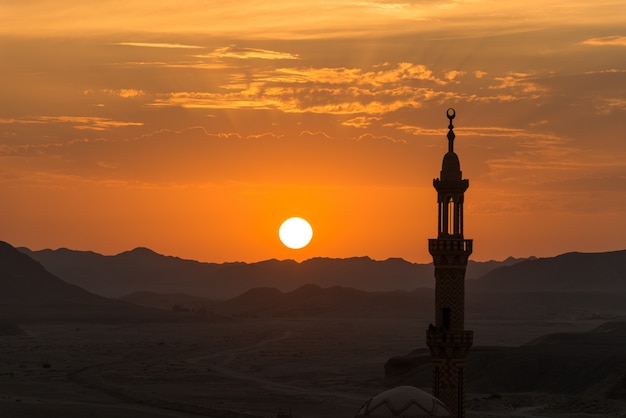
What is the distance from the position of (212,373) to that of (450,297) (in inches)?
2569

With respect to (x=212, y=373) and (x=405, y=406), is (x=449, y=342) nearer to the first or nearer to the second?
(x=405, y=406)

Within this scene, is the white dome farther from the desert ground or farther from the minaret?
the desert ground

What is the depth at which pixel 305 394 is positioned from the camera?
276 ft

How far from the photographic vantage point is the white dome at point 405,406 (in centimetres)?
3512

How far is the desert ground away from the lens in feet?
240

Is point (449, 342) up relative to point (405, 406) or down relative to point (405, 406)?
up

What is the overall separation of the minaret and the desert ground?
3068cm

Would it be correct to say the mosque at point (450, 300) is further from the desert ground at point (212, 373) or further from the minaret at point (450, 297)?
the desert ground at point (212, 373)

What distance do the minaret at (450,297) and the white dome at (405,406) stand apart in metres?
2.94

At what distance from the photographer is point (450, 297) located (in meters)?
39.2

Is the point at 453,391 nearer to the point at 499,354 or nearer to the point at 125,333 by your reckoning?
the point at 499,354

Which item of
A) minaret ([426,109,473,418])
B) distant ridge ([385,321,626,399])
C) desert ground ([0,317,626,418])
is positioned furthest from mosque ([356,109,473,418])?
distant ridge ([385,321,626,399])

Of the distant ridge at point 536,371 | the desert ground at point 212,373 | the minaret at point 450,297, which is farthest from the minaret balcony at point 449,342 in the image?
the distant ridge at point 536,371

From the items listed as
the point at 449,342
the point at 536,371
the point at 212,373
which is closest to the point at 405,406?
the point at 449,342
